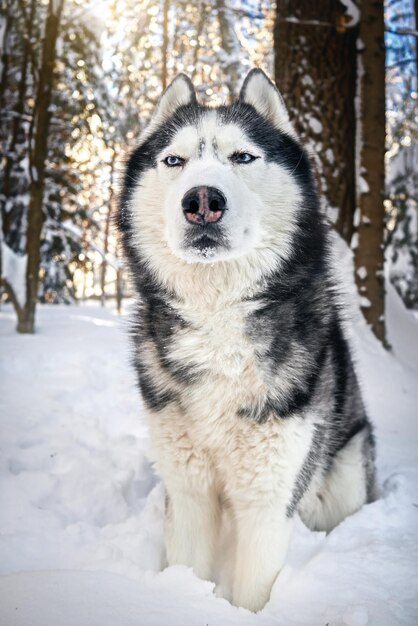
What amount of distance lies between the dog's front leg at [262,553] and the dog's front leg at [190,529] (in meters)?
0.26

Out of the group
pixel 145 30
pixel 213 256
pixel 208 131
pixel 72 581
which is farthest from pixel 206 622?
pixel 145 30

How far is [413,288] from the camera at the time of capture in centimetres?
1988

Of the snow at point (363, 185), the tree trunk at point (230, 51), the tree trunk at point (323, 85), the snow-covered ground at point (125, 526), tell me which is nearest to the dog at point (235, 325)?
the snow-covered ground at point (125, 526)

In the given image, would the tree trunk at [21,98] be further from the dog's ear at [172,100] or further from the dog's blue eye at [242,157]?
the dog's blue eye at [242,157]

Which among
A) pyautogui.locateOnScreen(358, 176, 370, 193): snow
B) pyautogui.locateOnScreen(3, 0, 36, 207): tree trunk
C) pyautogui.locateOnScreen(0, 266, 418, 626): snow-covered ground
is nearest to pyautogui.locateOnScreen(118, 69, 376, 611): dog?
pyautogui.locateOnScreen(0, 266, 418, 626): snow-covered ground

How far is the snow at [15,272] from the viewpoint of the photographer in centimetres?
597

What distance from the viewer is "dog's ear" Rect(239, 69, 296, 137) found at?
7.59 feet

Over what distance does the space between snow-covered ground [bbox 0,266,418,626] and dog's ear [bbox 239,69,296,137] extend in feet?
5.38

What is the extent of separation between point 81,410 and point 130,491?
1.15m

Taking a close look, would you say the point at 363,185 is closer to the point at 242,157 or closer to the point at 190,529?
the point at 242,157

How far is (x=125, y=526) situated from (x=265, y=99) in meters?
2.31

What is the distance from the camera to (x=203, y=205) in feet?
5.90

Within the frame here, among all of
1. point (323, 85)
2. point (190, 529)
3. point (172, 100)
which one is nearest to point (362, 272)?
point (323, 85)

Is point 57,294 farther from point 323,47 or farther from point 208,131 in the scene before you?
point 208,131
